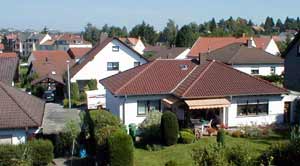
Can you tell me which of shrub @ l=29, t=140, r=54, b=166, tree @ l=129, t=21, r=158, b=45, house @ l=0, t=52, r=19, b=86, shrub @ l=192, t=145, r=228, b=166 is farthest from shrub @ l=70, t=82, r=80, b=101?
tree @ l=129, t=21, r=158, b=45

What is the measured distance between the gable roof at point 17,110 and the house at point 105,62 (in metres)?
26.5

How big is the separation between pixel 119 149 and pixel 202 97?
39.0 feet

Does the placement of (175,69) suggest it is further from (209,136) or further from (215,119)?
(209,136)

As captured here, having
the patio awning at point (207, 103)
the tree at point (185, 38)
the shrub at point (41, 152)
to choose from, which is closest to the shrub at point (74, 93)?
the patio awning at point (207, 103)

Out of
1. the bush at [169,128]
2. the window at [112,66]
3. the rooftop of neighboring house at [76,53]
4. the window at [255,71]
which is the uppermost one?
the rooftop of neighboring house at [76,53]

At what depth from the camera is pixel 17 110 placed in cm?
2583

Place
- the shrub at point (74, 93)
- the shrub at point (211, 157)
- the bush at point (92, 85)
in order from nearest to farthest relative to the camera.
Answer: the shrub at point (211, 157) < the shrub at point (74, 93) < the bush at point (92, 85)

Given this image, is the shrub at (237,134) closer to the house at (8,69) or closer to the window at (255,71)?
the house at (8,69)

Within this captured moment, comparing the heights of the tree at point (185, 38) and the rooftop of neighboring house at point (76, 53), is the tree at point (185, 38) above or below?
above

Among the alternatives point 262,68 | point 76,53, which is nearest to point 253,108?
point 262,68

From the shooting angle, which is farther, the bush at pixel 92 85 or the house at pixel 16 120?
the bush at pixel 92 85

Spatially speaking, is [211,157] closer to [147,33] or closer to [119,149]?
[119,149]

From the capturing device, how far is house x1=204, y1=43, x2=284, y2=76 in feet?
187

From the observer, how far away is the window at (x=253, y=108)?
33.8 metres
